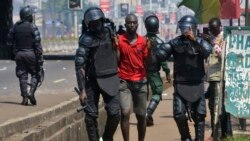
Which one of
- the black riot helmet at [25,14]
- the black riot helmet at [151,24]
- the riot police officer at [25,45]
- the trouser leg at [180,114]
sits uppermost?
the black riot helmet at [25,14]

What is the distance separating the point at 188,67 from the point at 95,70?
113cm

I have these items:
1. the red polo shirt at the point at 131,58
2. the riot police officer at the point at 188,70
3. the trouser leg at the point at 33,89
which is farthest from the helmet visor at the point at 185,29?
the trouser leg at the point at 33,89

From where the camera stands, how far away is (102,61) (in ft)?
32.1

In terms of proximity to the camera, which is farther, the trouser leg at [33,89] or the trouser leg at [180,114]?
the trouser leg at [33,89]

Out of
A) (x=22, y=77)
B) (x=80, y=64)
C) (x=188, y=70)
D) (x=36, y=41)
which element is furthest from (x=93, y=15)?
(x=22, y=77)

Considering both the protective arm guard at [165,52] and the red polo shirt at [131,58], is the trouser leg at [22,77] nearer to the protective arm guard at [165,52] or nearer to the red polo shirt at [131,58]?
the red polo shirt at [131,58]

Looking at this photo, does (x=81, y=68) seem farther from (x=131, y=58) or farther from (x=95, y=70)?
(x=131, y=58)

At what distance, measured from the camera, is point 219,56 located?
1151 cm

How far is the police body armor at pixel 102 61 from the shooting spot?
380 inches

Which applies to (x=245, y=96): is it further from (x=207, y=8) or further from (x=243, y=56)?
(x=207, y=8)

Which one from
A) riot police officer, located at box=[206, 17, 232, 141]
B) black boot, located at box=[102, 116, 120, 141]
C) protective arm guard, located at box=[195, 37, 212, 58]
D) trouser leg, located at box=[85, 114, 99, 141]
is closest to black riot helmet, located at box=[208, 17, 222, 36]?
riot police officer, located at box=[206, 17, 232, 141]

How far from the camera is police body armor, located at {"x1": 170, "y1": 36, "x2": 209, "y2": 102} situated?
10.0m

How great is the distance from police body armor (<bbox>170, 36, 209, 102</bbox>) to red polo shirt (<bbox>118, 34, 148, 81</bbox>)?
0.59m

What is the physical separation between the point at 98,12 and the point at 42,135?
1.53 meters
